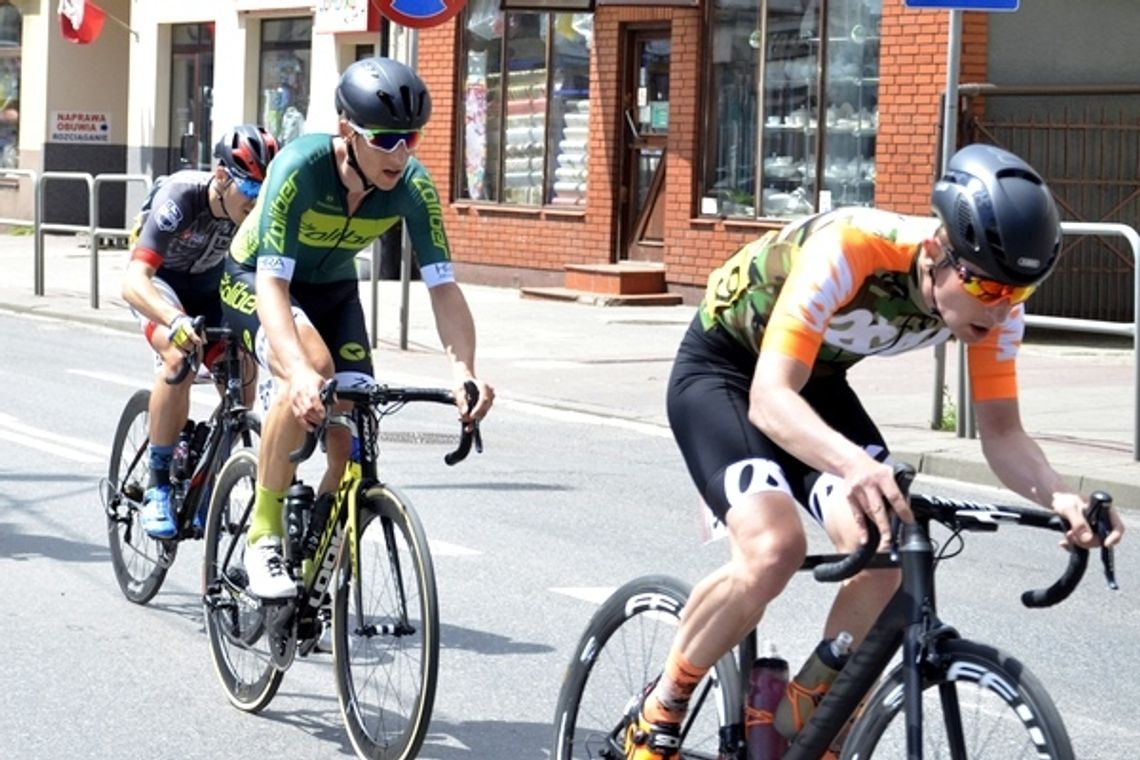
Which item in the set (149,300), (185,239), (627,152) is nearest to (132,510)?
(149,300)

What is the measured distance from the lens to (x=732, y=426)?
4.67 metres

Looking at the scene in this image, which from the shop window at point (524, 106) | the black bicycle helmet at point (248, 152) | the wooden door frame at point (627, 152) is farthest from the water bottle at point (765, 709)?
the shop window at point (524, 106)

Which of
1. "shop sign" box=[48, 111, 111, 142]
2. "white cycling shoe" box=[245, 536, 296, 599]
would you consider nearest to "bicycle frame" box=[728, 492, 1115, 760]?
"white cycling shoe" box=[245, 536, 296, 599]

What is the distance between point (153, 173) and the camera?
107 ft

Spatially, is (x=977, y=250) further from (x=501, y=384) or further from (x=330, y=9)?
(x=330, y=9)

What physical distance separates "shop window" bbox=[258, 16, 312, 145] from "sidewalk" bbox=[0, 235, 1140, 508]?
494cm

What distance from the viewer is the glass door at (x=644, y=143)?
76.1 feet

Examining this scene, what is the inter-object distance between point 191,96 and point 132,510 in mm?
24775

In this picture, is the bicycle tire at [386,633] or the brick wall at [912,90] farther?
the brick wall at [912,90]

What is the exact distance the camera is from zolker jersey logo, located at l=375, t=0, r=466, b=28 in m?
15.8

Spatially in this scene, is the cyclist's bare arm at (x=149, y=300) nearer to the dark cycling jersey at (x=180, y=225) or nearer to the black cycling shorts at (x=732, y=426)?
the dark cycling jersey at (x=180, y=225)

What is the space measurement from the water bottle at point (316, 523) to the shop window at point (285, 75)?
22.9 meters

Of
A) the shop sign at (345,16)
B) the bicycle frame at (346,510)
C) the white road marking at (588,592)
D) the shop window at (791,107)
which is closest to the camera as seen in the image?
the bicycle frame at (346,510)

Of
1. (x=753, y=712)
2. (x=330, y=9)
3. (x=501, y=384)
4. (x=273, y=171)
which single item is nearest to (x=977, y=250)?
(x=753, y=712)
